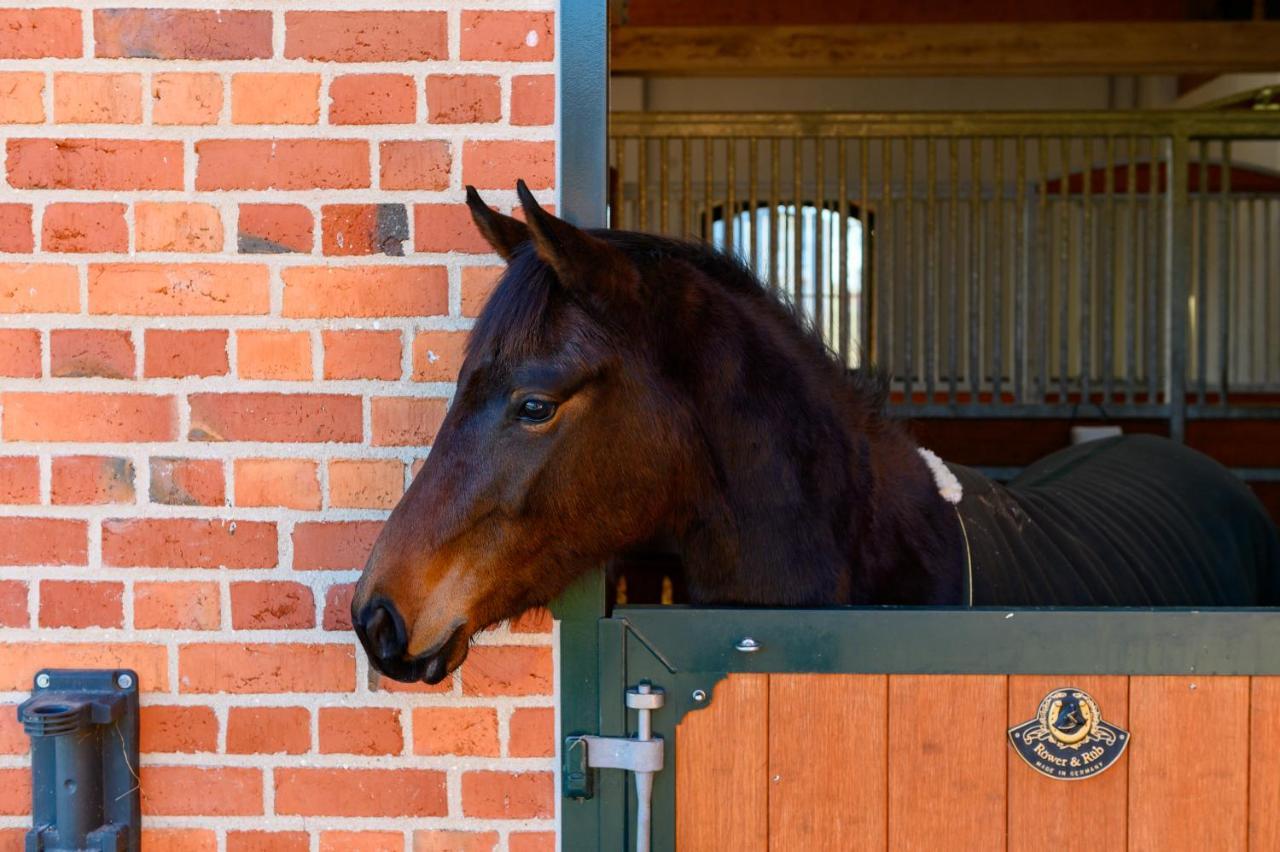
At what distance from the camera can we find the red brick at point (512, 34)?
1.43 m

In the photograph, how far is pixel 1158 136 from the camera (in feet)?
16.9

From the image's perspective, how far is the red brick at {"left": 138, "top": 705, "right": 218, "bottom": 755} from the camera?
4.84 feet

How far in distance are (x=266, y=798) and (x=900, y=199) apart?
7.00m

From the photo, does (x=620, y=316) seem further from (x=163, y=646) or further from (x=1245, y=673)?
(x=1245, y=673)

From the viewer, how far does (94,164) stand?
1458mm

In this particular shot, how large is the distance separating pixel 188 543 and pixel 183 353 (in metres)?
0.23

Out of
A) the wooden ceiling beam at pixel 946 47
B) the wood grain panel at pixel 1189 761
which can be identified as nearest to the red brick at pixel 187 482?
the wood grain panel at pixel 1189 761

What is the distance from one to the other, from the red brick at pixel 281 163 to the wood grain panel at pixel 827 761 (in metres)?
0.79

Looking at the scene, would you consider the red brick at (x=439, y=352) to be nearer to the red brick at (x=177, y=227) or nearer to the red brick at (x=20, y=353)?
the red brick at (x=177, y=227)

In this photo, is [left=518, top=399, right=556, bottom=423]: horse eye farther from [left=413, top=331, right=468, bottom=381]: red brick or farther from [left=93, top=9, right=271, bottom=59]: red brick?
[left=93, top=9, right=271, bottom=59]: red brick

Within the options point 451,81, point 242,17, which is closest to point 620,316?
point 451,81

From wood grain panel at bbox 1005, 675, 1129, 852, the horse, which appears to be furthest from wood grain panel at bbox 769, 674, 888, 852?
the horse

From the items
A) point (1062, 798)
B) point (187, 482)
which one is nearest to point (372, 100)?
point (187, 482)

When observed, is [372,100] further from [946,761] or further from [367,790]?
[946,761]
